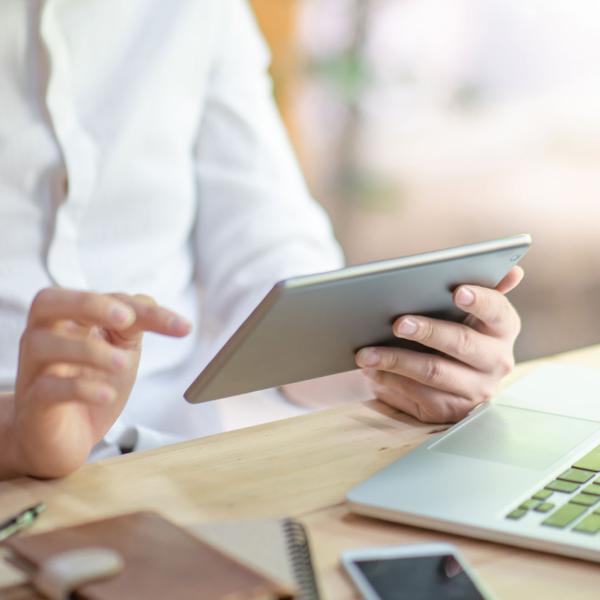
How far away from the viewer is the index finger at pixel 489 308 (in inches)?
32.1

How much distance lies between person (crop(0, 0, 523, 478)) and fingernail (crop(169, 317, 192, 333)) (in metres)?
0.21

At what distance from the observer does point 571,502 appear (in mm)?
657

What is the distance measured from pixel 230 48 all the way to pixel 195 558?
934mm

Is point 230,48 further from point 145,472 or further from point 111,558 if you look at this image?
point 111,558

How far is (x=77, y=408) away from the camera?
758 mm

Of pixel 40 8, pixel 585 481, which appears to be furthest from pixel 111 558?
pixel 40 8

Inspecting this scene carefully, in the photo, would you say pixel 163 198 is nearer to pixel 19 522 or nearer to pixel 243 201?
pixel 243 201

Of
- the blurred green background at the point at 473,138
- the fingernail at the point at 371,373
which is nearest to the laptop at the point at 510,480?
the fingernail at the point at 371,373

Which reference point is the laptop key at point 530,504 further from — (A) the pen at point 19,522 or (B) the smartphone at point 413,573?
(A) the pen at point 19,522

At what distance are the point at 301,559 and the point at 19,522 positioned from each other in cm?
21

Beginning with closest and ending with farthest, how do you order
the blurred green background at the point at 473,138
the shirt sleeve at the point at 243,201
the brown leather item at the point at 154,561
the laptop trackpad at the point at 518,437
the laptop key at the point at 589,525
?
the brown leather item at the point at 154,561 < the laptop key at the point at 589,525 < the laptop trackpad at the point at 518,437 < the shirt sleeve at the point at 243,201 < the blurred green background at the point at 473,138

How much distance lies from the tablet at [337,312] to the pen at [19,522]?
0.15 metres

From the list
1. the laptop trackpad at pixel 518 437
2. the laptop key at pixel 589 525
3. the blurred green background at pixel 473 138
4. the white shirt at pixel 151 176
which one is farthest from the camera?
the blurred green background at pixel 473 138

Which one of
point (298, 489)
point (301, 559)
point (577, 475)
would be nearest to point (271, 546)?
point (301, 559)
